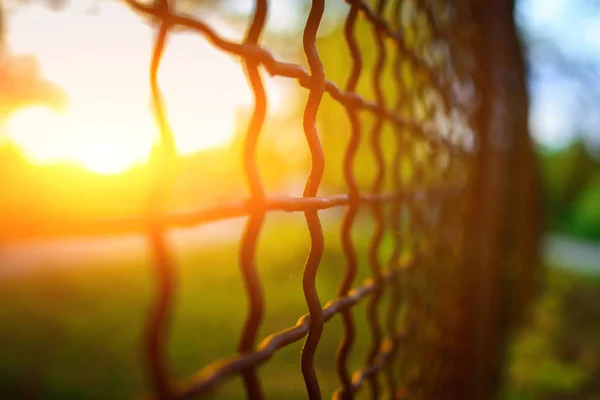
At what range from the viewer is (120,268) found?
10.3 m

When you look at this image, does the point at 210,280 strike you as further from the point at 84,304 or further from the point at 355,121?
the point at 355,121

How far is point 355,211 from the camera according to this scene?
3.37ft

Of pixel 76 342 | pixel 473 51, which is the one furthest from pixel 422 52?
pixel 76 342

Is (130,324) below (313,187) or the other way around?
below

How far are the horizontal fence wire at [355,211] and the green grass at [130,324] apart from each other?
6.41 feet

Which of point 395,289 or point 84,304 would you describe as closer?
point 395,289

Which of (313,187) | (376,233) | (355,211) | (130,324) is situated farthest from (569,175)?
(313,187)

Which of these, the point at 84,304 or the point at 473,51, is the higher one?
the point at 473,51

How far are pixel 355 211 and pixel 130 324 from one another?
6.47 m

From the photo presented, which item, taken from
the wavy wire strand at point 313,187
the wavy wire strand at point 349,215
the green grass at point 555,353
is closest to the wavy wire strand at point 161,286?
the wavy wire strand at point 313,187

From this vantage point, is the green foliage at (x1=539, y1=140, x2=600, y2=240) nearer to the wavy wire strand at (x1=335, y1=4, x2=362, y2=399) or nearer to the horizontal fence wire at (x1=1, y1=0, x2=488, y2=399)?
the horizontal fence wire at (x1=1, y1=0, x2=488, y2=399)

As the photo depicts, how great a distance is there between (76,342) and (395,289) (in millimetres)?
5722

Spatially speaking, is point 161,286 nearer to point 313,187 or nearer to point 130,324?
point 313,187

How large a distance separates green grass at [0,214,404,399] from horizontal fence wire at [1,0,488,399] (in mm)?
1953
